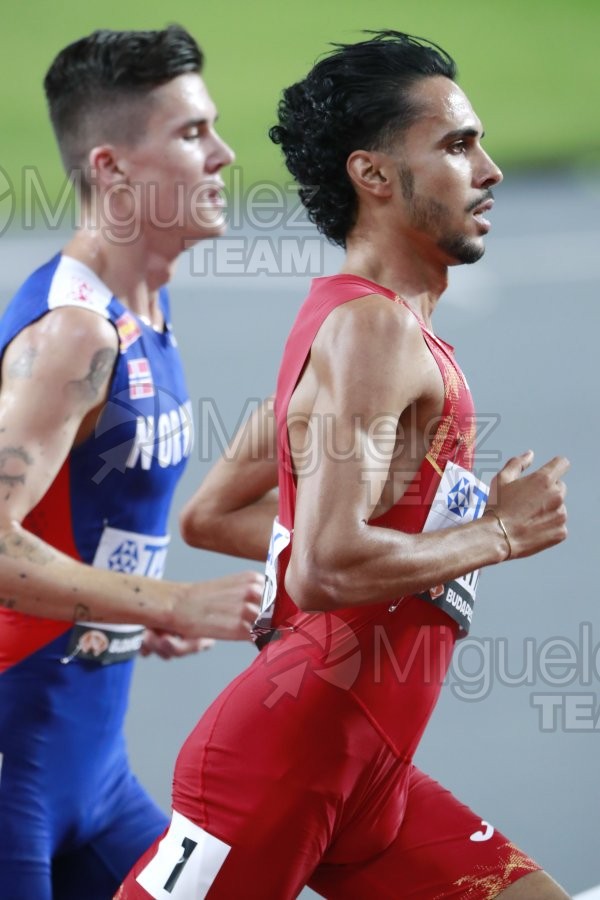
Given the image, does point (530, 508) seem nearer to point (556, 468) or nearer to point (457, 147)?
point (556, 468)

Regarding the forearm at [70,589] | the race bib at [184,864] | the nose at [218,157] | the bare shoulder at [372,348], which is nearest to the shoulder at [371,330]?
the bare shoulder at [372,348]

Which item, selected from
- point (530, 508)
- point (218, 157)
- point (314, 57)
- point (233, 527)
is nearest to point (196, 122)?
point (218, 157)

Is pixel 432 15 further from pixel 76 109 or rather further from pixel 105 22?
pixel 76 109

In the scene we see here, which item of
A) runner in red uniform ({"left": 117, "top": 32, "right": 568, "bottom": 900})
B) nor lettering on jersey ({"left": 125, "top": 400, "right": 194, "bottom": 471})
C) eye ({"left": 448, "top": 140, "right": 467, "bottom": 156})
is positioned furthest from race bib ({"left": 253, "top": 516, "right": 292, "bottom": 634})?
eye ({"left": 448, "top": 140, "right": 467, "bottom": 156})

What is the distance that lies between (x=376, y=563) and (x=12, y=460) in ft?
3.21

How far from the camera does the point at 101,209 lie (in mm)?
3869

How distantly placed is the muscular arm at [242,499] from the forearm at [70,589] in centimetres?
29

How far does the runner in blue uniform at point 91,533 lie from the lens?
10.4ft

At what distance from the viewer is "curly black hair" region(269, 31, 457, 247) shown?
2.92 metres

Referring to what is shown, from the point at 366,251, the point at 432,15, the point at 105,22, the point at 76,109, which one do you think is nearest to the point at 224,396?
the point at 76,109

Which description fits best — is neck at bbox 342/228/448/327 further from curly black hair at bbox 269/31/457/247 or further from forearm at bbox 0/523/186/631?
forearm at bbox 0/523/186/631

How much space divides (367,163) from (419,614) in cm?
92

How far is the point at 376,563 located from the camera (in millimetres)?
2541

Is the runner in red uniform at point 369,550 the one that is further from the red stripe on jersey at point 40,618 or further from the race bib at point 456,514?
the red stripe on jersey at point 40,618
